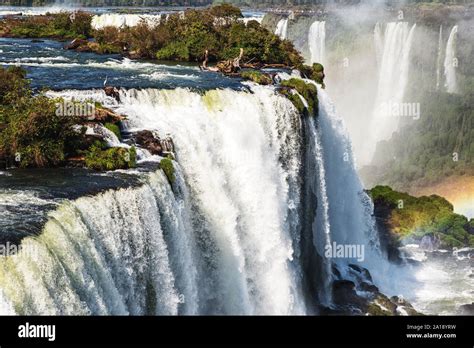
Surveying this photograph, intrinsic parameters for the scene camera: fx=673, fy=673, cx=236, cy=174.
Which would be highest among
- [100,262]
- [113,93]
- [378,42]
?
[113,93]

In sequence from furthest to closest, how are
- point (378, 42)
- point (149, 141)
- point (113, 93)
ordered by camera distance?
1. point (378, 42)
2. point (113, 93)
3. point (149, 141)

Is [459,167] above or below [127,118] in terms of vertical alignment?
below

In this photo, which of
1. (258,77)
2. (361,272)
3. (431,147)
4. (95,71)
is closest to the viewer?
(258,77)

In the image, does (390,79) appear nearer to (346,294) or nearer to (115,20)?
(115,20)

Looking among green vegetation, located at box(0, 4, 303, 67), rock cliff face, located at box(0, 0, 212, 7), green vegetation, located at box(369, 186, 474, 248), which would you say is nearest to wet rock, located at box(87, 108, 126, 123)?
green vegetation, located at box(0, 4, 303, 67)

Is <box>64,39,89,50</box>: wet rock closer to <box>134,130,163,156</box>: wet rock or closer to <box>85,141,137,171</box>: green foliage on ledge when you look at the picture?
<box>134,130,163,156</box>: wet rock

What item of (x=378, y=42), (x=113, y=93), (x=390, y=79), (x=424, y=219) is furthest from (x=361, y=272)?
(x=378, y=42)

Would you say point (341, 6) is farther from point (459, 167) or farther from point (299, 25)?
point (459, 167)
